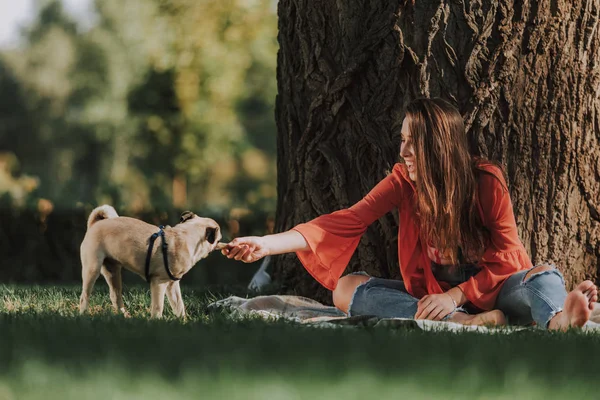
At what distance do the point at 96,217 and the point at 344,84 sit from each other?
1891 millimetres

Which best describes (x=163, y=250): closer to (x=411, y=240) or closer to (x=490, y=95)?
(x=411, y=240)

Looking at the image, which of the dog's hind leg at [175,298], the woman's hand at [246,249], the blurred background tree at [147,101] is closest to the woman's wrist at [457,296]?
the woman's hand at [246,249]

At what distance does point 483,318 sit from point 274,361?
2.03 meters

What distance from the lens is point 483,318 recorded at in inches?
190

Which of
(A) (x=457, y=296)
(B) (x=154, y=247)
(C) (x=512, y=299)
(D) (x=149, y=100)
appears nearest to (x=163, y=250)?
(B) (x=154, y=247)

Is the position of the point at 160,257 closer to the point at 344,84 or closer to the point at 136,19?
the point at 344,84

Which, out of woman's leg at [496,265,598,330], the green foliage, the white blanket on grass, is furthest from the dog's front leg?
the green foliage

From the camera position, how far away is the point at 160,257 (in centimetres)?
456

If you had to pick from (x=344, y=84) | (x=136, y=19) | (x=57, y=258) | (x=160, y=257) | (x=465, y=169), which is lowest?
(x=57, y=258)

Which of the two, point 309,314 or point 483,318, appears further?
point 309,314

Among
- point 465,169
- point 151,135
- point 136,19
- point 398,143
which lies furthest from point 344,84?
point 136,19

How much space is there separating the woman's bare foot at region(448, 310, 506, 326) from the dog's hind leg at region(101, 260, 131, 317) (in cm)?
185

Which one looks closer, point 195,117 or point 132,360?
point 132,360

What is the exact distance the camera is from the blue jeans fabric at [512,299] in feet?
15.3
